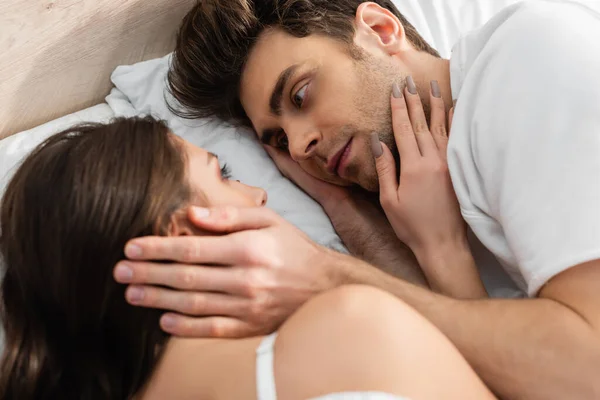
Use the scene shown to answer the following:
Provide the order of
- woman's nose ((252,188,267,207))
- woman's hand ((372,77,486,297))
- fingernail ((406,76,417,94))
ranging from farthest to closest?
fingernail ((406,76,417,94)), woman's hand ((372,77,486,297)), woman's nose ((252,188,267,207))

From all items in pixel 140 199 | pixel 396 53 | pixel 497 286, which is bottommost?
pixel 497 286

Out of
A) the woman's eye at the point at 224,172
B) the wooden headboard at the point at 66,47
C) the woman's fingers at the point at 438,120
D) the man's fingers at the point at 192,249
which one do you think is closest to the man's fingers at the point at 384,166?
the woman's fingers at the point at 438,120

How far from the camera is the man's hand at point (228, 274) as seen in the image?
822 millimetres

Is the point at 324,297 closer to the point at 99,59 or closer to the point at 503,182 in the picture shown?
the point at 503,182

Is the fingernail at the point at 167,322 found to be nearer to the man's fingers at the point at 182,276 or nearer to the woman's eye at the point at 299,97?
the man's fingers at the point at 182,276

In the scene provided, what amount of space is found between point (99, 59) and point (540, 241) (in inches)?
45.7

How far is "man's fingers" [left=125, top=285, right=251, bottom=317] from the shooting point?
823 millimetres

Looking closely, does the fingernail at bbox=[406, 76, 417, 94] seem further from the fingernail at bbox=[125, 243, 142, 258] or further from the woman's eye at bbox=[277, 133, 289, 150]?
the fingernail at bbox=[125, 243, 142, 258]

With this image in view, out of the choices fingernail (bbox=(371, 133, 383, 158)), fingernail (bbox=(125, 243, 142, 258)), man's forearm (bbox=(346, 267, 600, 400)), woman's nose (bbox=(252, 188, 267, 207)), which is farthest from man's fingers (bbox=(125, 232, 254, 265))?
fingernail (bbox=(371, 133, 383, 158))

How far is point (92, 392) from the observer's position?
842 millimetres

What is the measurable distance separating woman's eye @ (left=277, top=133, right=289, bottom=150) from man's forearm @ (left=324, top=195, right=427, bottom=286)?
0.60ft

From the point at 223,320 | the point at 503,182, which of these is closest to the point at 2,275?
the point at 223,320

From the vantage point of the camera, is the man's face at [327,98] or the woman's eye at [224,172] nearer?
the woman's eye at [224,172]

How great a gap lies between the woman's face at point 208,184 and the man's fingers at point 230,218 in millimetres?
26
